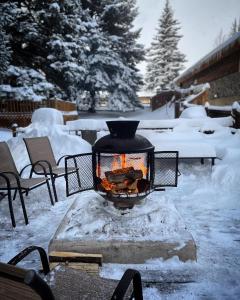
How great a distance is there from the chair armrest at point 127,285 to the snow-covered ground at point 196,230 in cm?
74

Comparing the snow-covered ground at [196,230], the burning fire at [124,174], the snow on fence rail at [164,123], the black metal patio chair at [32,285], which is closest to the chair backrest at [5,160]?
the snow-covered ground at [196,230]

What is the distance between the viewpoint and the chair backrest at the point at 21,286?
109 cm

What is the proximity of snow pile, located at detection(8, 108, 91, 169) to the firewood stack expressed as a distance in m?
4.42

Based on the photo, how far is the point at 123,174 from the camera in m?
3.29

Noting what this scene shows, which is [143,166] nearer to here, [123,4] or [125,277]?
[125,277]

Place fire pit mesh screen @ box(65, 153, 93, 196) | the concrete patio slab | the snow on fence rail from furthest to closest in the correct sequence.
→ the snow on fence rail
fire pit mesh screen @ box(65, 153, 93, 196)
the concrete patio slab

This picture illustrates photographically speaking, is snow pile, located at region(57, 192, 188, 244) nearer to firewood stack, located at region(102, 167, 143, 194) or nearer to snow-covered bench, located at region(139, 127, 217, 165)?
firewood stack, located at region(102, 167, 143, 194)

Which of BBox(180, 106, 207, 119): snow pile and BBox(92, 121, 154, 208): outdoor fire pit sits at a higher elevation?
BBox(180, 106, 207, 119): snow pile

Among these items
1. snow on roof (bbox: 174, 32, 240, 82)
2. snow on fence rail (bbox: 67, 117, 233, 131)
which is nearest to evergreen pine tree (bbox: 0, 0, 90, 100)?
snow on roof (bbox: 174, 32, 240, 82)

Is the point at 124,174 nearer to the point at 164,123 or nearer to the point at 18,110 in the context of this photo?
the point at 164,123

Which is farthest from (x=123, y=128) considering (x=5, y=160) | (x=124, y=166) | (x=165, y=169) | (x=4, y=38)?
(x=4, y=38)

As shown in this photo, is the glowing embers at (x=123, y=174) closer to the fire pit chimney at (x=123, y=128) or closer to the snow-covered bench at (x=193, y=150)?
the fire pit chimney at (x=123, y=128)

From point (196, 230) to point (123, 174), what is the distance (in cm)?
135

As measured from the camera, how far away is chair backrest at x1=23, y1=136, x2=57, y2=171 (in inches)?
209
